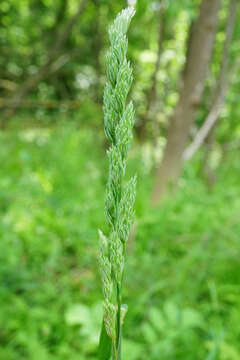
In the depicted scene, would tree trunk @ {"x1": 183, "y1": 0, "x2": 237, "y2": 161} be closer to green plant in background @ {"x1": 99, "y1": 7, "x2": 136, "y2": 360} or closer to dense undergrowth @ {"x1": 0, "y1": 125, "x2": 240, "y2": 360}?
dense undergrowth @ {"x1": 0, "y1": 125, "x2": 240, "y2": 360}

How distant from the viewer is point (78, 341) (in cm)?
218

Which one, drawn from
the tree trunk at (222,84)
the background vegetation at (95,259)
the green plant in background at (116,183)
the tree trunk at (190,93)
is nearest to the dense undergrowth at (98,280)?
the background vegetation at (95,259)

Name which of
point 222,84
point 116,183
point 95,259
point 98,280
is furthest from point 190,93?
point 116,183

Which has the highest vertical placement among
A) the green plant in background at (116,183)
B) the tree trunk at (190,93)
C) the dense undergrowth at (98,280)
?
the tree trunk at (190,93)

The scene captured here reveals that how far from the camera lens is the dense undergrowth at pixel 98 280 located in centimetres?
185

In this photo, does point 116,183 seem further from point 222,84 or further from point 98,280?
point 222,84

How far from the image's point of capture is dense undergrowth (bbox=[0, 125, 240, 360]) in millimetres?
1845

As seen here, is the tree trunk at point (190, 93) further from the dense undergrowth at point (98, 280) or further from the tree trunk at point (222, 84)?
the dense undergrowth at point (98, 280)

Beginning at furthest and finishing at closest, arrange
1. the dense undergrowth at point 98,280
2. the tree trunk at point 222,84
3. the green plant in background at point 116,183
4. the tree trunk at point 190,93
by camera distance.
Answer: the tree trunk at point 222,84, the tree trunk at point 190,93, the dense undergrowth at point 98,280, the green plant in background at point 116,183

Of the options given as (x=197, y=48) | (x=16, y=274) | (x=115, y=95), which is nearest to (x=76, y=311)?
(x=16, y=274)

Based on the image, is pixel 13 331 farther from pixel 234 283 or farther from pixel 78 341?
pixel 234 283

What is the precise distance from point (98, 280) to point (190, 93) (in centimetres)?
241

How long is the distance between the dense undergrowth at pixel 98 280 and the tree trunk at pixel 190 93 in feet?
2.16

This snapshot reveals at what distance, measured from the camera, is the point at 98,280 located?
2678mm
